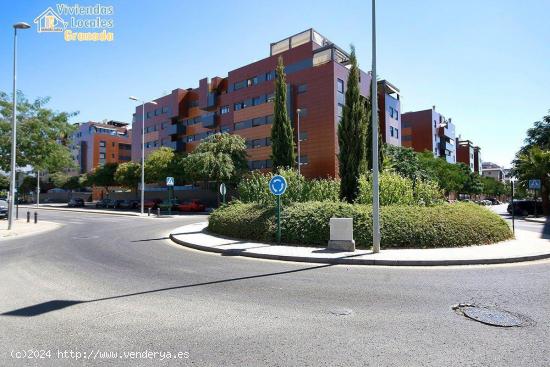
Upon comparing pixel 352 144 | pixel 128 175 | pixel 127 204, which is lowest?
pixel 127 204

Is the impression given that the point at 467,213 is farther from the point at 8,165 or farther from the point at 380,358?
the point at 8,165

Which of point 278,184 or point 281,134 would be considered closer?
point 278,184

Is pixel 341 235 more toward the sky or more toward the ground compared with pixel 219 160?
more toward the ground

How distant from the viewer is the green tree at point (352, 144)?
14.9 meters

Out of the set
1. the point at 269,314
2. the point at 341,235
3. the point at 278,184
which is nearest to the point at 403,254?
the point at 341,235

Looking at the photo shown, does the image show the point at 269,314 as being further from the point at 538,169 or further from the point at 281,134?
the point at 538,169

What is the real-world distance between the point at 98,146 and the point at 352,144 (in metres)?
91.9

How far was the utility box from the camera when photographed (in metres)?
10.7

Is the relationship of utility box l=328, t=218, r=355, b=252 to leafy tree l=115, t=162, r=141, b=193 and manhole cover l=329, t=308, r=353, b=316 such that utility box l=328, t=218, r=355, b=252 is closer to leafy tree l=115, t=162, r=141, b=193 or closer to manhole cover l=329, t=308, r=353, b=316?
manhole cover l=329, t=308, r=353, b=316

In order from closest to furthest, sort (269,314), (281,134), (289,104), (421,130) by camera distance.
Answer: (269,314), (281,134), (289,104), (421,130)

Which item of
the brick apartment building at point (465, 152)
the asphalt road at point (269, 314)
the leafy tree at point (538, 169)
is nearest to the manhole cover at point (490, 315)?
the asphalt road at point (269, 314)

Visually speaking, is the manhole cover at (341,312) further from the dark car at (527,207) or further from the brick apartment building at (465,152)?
the brick apartment building at (465,152)

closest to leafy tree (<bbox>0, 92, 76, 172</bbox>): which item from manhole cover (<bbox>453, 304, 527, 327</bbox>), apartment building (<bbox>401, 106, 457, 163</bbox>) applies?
manhole cover (<bbox>453, 304, 527, 327</bbox>)

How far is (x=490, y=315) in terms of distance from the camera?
506cm
